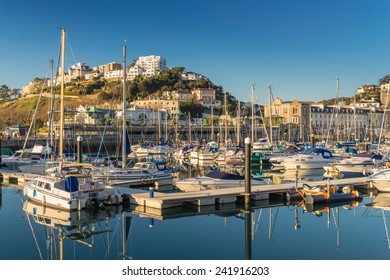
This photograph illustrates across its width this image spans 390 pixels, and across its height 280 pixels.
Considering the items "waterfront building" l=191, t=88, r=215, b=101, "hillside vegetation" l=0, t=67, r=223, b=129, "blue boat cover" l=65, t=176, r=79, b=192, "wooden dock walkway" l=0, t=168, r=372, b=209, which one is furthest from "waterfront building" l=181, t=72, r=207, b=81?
"blue boat cover" l=65, t=176, r=79, b=192

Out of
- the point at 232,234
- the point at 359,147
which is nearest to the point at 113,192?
the point at 232,234

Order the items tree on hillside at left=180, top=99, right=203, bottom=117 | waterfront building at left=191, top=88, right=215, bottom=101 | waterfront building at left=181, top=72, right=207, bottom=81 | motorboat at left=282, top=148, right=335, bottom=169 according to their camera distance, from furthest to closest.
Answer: waterfront building at left=181, top=72, right=207, bottom=81
waterfront building at left=191, top=88, right=215, bottom=101
tree on hillside at left=180, top=99, right=203, bottom=117
motorboat at left=282, top=148, right=335, bottom=169

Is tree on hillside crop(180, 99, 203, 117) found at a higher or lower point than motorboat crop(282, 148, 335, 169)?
higher

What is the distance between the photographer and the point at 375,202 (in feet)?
89.9

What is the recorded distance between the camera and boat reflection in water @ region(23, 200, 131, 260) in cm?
1836

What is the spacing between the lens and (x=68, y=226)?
2153 cm

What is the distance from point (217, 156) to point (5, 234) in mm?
36952

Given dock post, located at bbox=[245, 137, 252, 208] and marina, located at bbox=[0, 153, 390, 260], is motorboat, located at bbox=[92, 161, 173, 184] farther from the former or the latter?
dock post, located at bbox=[245, 137, 252, 208]

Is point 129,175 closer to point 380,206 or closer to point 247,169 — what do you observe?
point 247,169

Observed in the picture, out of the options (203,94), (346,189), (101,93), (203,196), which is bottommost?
(346,189)

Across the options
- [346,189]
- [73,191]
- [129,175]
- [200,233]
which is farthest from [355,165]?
[73,191]

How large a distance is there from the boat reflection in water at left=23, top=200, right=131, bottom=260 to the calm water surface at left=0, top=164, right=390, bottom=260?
0.12ft

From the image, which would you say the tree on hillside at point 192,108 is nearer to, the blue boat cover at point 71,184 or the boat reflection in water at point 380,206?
the boat reflection in water at point 380,206

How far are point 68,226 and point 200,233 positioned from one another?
20.2 ft
